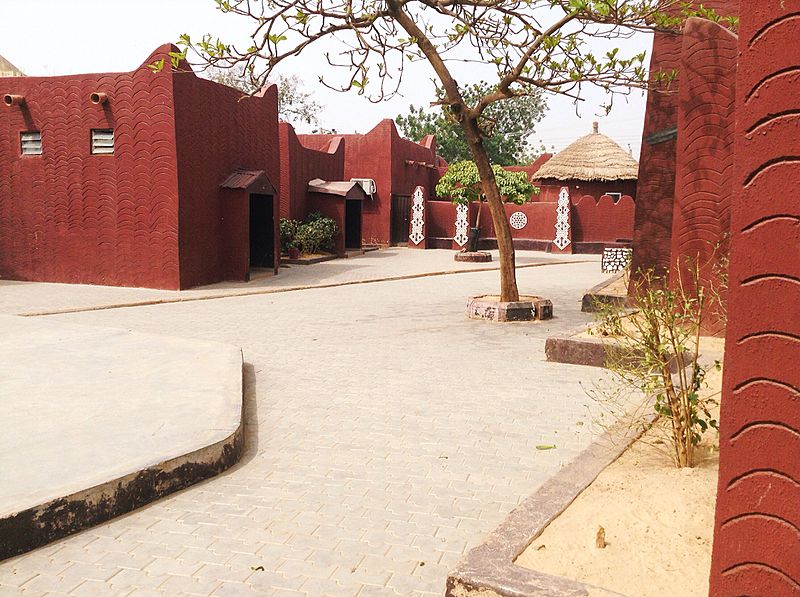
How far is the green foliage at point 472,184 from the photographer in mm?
24234

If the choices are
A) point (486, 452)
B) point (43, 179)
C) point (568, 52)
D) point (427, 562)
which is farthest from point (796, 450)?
point (43, 179)

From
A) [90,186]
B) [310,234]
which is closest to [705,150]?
[90,186]

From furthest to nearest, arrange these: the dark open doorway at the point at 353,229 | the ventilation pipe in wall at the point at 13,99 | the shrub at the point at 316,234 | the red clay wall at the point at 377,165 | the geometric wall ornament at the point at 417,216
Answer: the geometric wall ornament at the point at 417,216, the red clay wall at the point at 377,165, the dark open doorway at the point at 353,229, the shrub at the point at 316,234, the ventilation pipe in wall at the point at 13,99

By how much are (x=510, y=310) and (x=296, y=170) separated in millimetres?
13655

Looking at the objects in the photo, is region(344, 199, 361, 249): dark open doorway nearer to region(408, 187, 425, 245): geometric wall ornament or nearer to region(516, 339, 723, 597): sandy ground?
region(408, 187, 425, 245): geometric wall ornament

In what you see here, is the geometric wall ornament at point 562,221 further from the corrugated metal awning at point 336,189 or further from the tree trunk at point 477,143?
the tree trunk at point 477,143

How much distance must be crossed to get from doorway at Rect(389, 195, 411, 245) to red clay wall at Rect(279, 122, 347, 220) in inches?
185

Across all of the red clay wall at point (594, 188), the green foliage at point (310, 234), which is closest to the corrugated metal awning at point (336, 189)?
the green foliage at point (310, 234)

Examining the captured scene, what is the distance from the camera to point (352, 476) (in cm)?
431

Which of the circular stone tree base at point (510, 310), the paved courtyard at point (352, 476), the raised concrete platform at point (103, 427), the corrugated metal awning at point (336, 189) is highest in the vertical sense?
the corrugated metal awning at point (336, 189)

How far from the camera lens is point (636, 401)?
5.90m

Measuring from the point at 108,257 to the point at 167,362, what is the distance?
347 inches

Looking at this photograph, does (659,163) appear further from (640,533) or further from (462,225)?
(462,225)

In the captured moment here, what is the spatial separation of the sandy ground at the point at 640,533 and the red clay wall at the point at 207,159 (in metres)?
11.8
